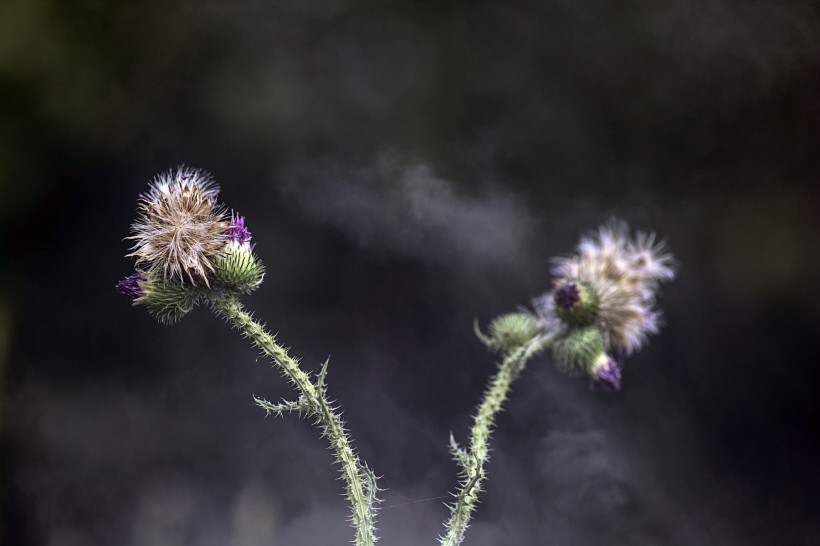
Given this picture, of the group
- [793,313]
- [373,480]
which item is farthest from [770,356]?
[373,480]

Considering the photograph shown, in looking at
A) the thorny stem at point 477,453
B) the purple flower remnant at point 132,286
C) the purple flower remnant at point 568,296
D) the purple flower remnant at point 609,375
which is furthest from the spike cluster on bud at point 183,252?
the purple flower remnant at point 609,375

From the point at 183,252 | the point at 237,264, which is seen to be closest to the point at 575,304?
the point at 237,264

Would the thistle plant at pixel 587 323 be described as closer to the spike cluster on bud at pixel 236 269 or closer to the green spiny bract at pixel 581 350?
the green spiny bract at pixel 581 350

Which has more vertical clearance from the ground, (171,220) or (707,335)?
(707,335)

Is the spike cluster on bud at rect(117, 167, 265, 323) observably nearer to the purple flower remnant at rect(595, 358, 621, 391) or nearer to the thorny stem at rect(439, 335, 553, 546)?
the thorny stem at rect(439, 335, 553, 546)

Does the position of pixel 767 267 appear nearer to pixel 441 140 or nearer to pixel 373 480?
pixel 441 140

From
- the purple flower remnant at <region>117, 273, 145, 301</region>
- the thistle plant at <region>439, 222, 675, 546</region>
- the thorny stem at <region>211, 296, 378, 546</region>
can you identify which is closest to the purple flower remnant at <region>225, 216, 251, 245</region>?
the thorny stem at <region>211, 296, 378, 546</region>

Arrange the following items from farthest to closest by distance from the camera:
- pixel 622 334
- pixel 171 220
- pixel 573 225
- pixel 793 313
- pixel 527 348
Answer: pixel 573 225
pixel 793 313
pixel 622 334
pixel 527 348
pixel 171 220

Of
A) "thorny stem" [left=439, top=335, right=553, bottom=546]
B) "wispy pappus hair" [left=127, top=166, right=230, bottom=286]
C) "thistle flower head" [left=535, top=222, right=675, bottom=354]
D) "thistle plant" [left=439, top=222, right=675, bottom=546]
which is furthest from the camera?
"thistle flower head" [left=535, top=222, right=675, bottom=354]
